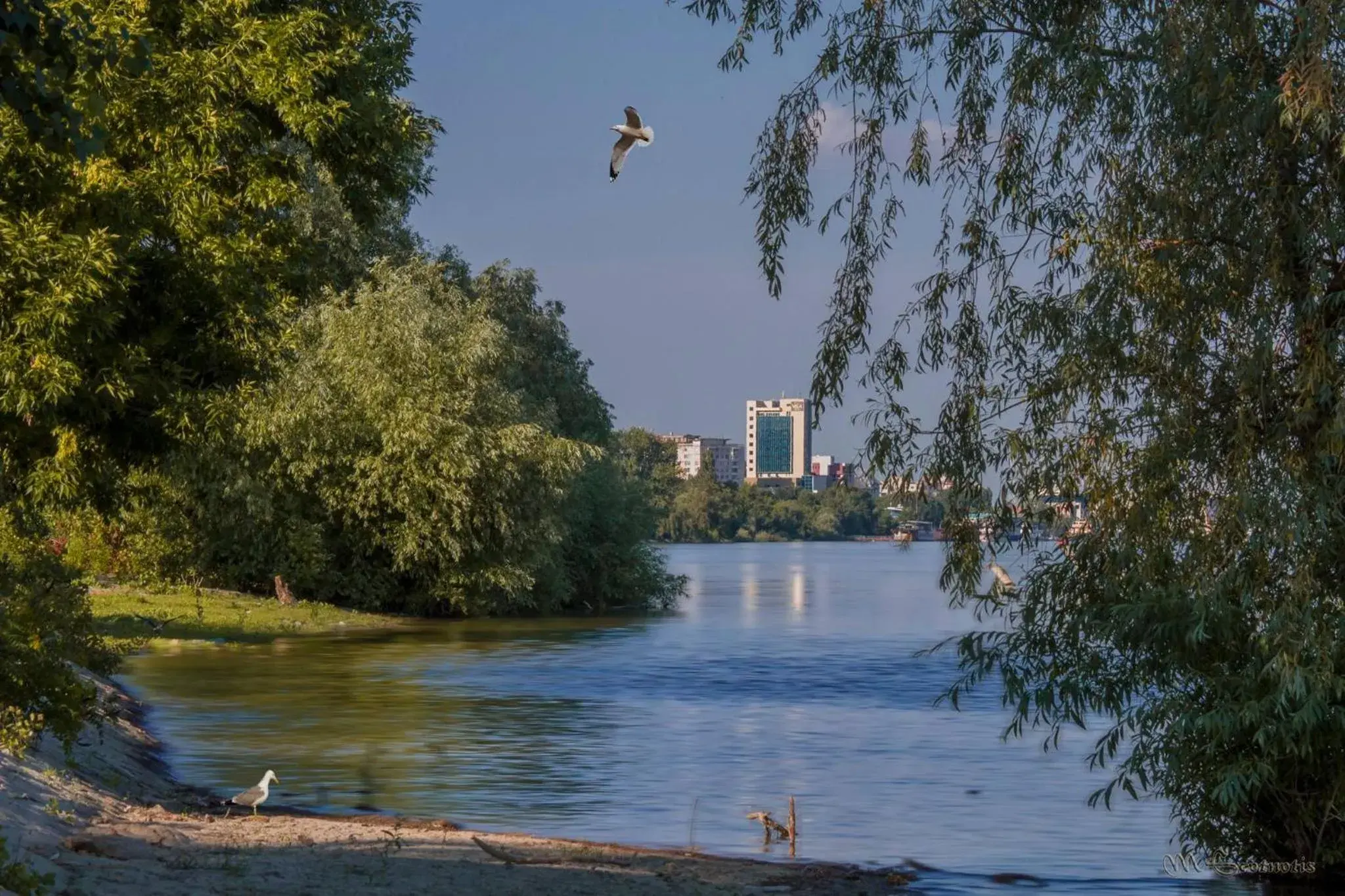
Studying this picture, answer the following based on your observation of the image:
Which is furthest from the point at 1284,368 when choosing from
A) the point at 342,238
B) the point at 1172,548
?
the point at 342,238

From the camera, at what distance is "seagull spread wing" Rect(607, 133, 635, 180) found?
12.7 metres

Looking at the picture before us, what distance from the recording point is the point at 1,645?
34.3ft

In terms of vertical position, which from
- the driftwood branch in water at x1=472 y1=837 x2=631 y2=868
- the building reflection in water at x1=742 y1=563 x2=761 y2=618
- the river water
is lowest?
the building reflection in water at x1=742 y1=563 x2=761 y2=618

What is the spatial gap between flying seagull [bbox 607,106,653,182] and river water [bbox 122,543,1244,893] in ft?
13.4

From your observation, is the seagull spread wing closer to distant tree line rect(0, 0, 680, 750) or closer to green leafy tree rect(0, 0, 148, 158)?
distant tree line rect(0, 0, 680, 750)

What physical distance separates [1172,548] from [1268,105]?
2.87m

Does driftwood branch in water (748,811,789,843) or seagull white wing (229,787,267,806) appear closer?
seagull white wing (229,787,267,806)

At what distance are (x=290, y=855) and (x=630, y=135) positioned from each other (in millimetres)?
6400

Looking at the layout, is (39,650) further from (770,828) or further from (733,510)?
(733,510)

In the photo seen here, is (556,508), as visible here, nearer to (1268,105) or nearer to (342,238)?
(342,238)

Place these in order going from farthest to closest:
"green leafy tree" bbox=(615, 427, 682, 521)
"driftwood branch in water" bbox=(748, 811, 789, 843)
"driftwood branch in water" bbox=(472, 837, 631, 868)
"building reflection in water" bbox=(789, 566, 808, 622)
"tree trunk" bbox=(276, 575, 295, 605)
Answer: "green leafy tree" bbox=(615, 427, 682, 521)
"building reflection in water" bbox=(789, 566, 808, 622)
"tree trunk" bbox=(276, 575, 295, 605)
"driftwood branch in water" bbox=(748, 811, 789, 843)
"driftwood branch in water" bbox=(472, 837, 631, 868)

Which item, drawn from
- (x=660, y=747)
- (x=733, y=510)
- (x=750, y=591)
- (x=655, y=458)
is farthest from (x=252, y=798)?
(x=733, y=510)

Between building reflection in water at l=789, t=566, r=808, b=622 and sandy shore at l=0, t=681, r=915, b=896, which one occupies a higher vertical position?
sandy shore at l=0, t=681, r=915, b=896

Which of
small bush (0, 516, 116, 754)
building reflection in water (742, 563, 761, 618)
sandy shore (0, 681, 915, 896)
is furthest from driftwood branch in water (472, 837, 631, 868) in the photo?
building reflection in water (742, 563, 761, 618)
